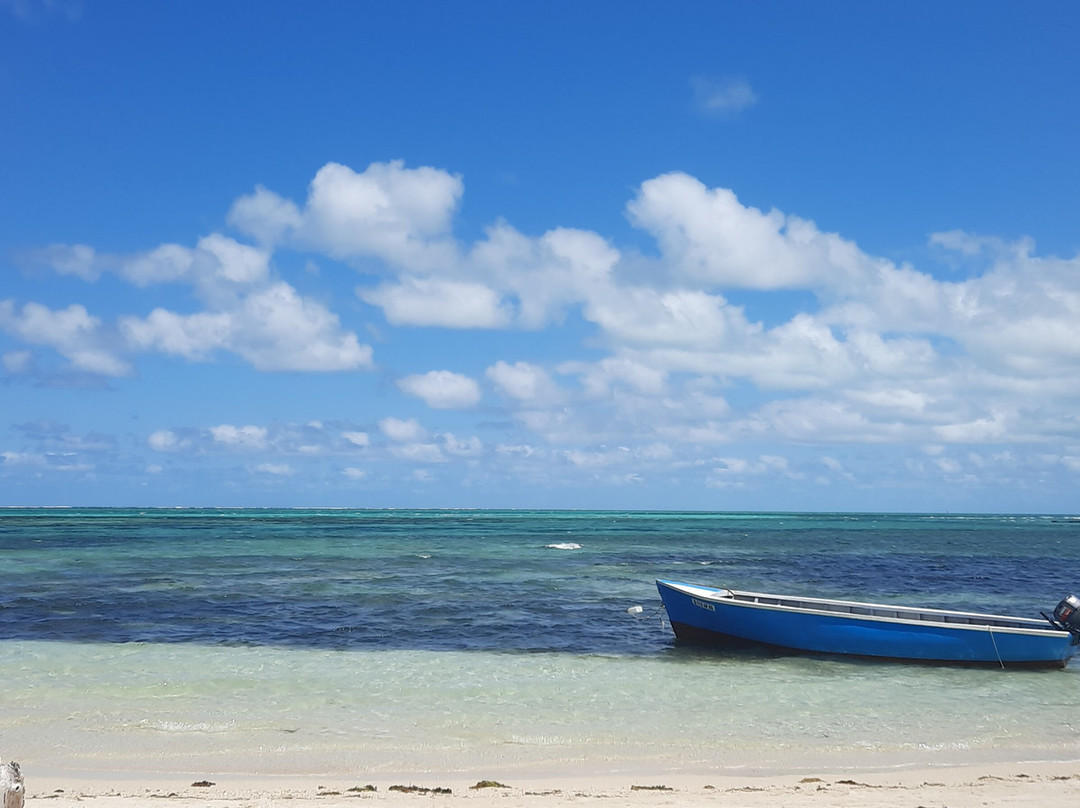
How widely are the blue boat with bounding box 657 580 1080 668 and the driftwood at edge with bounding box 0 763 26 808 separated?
1739 centimetres

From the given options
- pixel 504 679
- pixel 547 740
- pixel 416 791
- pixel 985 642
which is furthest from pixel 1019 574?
pixel 416 791

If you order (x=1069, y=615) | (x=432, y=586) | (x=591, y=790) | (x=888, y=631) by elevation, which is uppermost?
(x=1069, y=615)

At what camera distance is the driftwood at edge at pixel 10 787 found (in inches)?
311

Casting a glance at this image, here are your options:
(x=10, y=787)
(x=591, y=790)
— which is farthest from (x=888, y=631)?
(x=10, y=787)

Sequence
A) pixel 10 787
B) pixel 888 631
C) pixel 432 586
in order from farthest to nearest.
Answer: pixel 432 586 → pixel 888 631 → pixel 10 787

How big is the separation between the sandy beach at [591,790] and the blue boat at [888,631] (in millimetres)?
8275

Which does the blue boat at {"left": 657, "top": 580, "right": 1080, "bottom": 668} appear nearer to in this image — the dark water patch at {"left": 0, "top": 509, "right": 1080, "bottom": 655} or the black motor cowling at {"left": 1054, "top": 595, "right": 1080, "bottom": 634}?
the black motor cowling at {"left": 1054, "top": 595, "right": 1080, "bottom": 634}

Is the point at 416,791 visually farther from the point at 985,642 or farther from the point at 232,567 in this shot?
the point at 232,567

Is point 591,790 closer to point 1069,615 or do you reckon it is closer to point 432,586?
point 1069,615

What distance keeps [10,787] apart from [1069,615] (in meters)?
22.0

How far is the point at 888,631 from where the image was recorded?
2084cm

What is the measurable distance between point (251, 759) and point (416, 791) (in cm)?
318

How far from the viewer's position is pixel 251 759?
42.0ft

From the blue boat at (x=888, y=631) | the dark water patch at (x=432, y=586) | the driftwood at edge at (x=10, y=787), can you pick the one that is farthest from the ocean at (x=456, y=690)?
the driftwood at edge at (x=10, y=787)
